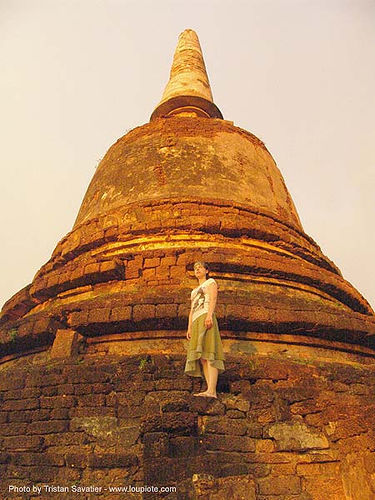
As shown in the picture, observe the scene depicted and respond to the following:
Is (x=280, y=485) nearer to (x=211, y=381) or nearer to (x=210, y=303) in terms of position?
(x=211, y=381)

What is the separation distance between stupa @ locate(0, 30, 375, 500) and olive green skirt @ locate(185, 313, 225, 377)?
0.26 metres

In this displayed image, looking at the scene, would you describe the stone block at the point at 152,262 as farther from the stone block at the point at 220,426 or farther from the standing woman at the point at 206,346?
the stone block at the point at 220,426

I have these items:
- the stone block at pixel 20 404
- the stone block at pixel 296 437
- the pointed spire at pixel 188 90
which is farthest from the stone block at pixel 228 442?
the pointed spire at pixel 188 90

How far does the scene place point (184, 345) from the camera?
4.92 m

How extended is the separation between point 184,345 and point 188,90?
8.47 m

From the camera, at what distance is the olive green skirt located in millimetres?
3826

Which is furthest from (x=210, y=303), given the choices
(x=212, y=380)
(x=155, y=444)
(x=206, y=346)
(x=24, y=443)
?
(x=24, y=443)

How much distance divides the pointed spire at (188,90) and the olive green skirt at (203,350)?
8106mm

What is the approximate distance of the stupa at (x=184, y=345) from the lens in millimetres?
3463

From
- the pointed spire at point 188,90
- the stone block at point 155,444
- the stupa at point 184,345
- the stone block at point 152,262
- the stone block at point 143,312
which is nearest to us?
the stone block at point 155,444

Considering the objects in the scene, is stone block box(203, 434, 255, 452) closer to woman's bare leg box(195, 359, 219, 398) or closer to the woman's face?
woman's bare leg box(195, 359, 219, 398)

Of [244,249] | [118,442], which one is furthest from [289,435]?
[244,249]

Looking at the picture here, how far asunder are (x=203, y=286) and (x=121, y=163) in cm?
465

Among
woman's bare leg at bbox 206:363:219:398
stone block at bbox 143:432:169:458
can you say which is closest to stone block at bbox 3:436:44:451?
stone block at bbox 143:432:169:458
